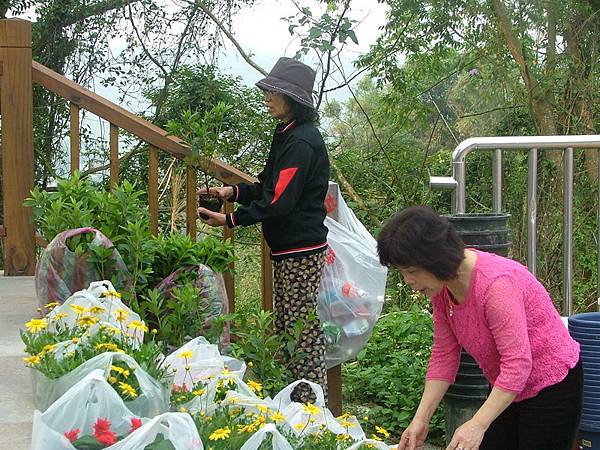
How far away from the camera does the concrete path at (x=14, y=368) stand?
10.4 feet

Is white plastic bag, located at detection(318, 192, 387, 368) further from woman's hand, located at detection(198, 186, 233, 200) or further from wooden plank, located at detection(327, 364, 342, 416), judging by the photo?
woman's hand, located at detection(198, 186, 233, 200)

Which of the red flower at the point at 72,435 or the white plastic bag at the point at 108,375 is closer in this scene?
the red flower at the point at 72,435

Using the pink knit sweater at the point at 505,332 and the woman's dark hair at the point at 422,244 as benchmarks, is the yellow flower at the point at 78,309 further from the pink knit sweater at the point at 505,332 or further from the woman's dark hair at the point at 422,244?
the pink knit sweater at the point at 505,332

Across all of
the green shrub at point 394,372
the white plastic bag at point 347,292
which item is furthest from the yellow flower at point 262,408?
the green shrub at point 394,372

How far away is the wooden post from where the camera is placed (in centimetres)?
516

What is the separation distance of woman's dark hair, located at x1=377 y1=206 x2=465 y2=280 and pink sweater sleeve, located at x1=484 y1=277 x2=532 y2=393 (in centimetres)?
14

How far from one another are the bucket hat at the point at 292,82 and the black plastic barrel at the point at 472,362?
35.5 inches

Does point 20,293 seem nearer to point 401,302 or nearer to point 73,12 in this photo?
point 401,302

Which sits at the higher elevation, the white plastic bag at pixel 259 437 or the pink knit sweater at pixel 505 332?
the pink knit sweater at pixel 505 332

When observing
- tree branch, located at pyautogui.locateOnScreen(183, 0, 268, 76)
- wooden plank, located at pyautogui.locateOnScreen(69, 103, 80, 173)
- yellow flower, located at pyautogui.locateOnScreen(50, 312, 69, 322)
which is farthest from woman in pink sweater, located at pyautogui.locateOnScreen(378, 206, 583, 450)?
tree branch, located at pyautogui.locateOnScreen(183, 0, 268, 76)

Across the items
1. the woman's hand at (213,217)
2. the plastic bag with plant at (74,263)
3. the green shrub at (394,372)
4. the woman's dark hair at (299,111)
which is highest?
the woman's dark hair at (299,111)

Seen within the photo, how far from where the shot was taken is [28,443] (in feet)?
9.98

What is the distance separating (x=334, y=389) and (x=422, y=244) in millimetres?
2472

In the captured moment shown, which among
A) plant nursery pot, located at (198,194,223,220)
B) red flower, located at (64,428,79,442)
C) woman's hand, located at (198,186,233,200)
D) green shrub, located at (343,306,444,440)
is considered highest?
woman's hand, located at (198,186,233,200)
